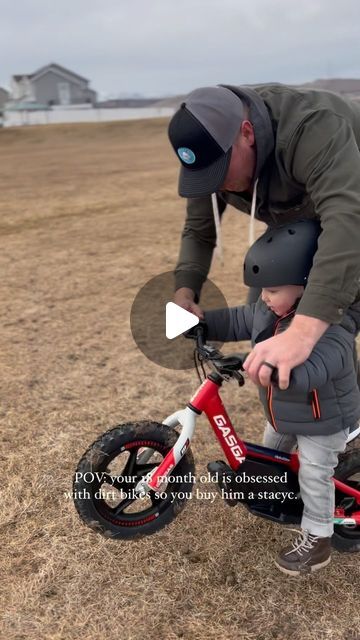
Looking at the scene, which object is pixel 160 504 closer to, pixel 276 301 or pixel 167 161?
pixel 276 301

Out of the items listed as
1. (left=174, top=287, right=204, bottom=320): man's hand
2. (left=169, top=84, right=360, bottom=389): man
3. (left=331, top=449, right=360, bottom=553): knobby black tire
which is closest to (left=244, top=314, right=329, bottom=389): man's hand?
(left=169, top=84, right=360, bottom=389): man

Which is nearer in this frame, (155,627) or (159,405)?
(155,627)

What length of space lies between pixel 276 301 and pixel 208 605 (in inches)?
51.2

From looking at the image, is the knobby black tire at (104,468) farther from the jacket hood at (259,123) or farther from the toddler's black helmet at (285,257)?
the jacket hood at (259,123)

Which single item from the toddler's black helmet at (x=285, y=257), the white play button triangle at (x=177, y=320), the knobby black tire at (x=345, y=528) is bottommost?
the knobby black tire at (x=345, y=528)

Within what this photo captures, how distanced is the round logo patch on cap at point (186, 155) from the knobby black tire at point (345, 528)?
1435mm

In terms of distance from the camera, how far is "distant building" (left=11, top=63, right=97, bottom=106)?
61.1 m

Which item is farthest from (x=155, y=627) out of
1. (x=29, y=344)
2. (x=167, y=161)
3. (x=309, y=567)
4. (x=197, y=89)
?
(x=167, y=161)

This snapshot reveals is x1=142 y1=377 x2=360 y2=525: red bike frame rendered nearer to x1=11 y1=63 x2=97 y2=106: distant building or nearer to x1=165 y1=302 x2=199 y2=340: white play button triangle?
x1=165 y1=302 x2=199 y2=340: white play button triangle

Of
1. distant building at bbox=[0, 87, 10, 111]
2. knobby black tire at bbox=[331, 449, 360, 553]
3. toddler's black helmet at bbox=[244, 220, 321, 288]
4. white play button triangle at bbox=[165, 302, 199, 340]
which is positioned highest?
toddler's black helmet at bbox=[244, 220, 321, 288]

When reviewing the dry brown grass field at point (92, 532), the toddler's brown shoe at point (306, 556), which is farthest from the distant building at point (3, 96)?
the toddler's brown shoe at point (306, 556)

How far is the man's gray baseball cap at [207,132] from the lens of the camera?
2012 mm

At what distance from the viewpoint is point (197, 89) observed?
6.96ft

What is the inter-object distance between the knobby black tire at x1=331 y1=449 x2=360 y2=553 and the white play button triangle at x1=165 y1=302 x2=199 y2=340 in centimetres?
94
